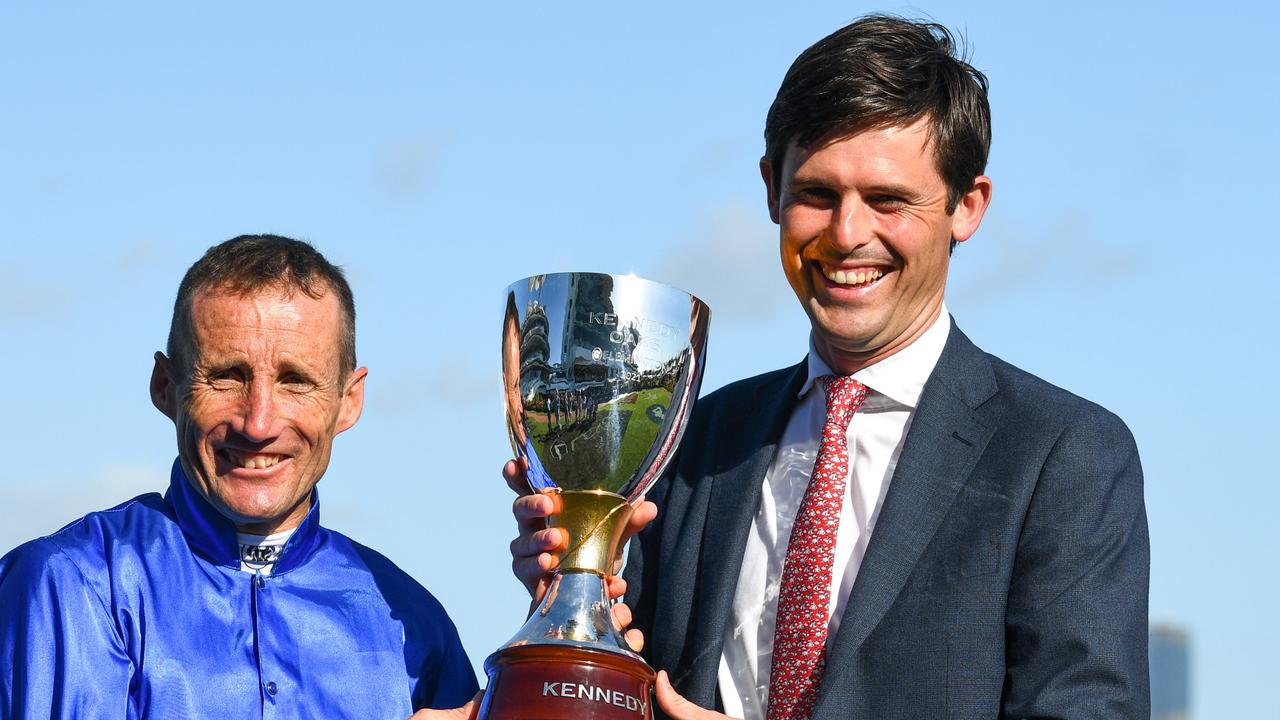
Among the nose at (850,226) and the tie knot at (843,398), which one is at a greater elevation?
the nose at (850,226)

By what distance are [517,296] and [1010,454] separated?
5.41ft

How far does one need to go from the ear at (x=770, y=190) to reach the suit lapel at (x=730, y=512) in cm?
58

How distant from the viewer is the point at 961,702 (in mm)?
5508

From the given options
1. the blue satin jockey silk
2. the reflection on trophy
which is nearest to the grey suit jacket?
the reflection on trophy

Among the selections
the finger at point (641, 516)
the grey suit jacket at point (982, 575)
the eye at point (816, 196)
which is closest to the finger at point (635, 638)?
the grey suit jacket at point (982, 575)

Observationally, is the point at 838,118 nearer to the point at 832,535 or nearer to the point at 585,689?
the point at 832,535

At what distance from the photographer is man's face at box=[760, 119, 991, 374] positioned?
588 centimetres

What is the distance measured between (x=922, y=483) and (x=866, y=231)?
827 millimetres

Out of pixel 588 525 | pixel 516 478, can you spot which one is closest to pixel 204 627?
pixel 516 478

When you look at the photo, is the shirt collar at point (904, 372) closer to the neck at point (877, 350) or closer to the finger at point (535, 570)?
the neck at point (877, 350)

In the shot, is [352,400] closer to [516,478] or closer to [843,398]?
[516,478]

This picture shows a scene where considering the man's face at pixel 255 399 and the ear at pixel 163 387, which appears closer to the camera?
the man's face at pixel 255 399

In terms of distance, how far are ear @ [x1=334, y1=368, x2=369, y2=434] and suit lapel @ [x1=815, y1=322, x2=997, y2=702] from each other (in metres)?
1.93

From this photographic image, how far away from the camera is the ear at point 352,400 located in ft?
21.2
